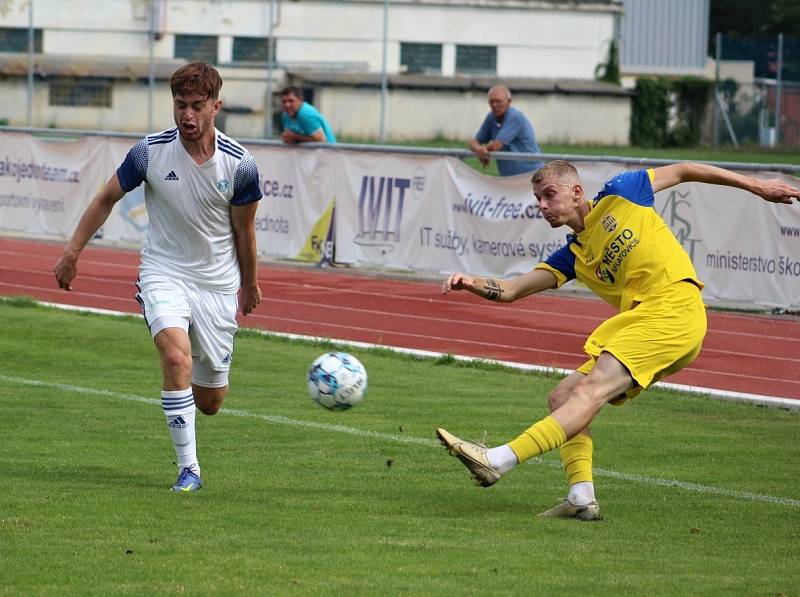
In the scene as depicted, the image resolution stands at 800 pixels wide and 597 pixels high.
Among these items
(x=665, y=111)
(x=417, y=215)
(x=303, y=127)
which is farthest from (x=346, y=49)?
(x=417, y=215)

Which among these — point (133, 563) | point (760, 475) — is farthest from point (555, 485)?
point (133, 563)

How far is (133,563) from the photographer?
604 centimetres

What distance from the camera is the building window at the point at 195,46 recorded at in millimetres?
49281

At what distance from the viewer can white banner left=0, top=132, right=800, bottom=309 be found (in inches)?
600

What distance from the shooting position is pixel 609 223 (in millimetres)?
7297

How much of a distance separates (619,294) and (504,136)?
10568 mm

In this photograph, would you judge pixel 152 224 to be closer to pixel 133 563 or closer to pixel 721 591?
pixel 133 563

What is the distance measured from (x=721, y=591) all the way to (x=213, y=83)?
11.6 feet

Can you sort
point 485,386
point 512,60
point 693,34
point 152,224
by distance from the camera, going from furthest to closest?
point 693,34 < point 512,60 < point 485,386 < point 152,224

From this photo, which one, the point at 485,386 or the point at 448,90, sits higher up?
the point at 448,90

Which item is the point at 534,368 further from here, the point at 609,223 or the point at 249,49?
the point at 249,49

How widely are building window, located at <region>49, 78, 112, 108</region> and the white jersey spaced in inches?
1529

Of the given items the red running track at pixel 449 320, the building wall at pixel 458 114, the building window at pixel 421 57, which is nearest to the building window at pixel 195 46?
the building wall at pixel 458 114

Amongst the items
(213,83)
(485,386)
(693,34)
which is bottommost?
(485,386)
